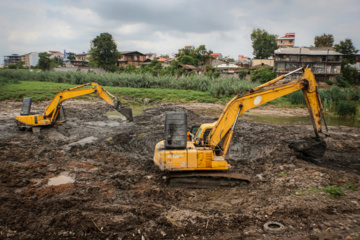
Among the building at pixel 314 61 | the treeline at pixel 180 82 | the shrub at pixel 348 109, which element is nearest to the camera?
the shrub at pixel 348 109

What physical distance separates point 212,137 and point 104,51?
4727cm

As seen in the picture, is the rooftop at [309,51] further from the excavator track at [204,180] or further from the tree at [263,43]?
the excavator track at [204,180]

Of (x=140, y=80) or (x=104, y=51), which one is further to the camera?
(x=104, y=51)

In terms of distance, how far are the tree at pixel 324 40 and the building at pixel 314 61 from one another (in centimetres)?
1723

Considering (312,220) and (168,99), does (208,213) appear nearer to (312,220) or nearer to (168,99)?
(312,220)

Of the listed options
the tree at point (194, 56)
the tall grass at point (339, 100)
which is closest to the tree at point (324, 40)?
the tree at point (194, 56)

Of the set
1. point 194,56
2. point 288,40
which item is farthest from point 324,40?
point 194,56

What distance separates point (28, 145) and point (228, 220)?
860cm

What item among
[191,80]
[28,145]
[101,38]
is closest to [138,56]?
[101,38]

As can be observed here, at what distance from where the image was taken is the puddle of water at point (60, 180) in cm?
666

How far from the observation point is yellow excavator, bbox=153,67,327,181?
6371 millimetres

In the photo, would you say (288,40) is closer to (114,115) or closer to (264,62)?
(264,62)

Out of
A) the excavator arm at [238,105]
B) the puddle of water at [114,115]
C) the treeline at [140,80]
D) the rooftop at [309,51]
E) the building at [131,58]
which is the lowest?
the puddle of water at [114,115]

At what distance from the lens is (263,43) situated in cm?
6109
